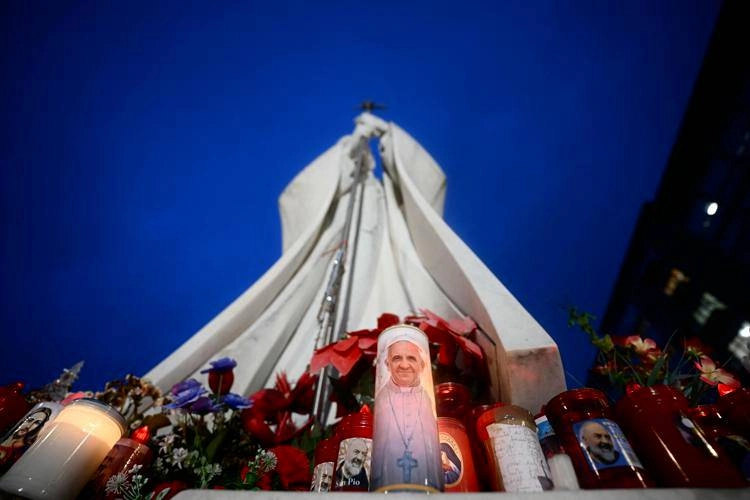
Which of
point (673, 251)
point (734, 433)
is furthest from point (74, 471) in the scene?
point (673, 251)

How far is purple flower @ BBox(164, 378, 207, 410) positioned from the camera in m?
1.02

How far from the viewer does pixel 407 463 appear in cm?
61

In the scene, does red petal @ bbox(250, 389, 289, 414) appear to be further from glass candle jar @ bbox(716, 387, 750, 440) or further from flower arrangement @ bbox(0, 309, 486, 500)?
glass candle jar @ bbox(716, 387, 750, 440)

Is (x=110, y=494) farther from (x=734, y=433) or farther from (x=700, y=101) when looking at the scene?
(x=700, y=101)

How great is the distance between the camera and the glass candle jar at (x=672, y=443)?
0.62 metres

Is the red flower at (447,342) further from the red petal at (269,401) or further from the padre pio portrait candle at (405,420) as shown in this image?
the red petal at (269,401)

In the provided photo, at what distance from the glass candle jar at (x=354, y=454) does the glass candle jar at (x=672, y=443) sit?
1.65 ft

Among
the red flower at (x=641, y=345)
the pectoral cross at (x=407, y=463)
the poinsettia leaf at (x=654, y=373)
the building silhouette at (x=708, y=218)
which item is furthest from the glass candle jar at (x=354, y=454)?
the building silhouette at (x=708, y=218)

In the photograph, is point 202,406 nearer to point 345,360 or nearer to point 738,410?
point 345,360

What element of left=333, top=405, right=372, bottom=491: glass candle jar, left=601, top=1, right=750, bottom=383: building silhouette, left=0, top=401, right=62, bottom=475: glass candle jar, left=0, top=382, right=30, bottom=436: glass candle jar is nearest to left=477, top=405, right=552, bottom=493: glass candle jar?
left=333, top=405, right=372, bottom=491: glass candle jar

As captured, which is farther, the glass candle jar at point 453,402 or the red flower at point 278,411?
the red flower at point 278,411

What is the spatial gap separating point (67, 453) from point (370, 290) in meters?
1.79

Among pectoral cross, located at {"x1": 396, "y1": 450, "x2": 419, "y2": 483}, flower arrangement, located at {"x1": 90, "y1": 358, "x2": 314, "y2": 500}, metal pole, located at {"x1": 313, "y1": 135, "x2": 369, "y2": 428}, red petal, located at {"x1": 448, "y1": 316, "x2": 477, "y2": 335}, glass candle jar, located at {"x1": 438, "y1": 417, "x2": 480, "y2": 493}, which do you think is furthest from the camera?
metal pole, located at {"x1": 313, "y1": 135, "x2": 369, "y2": 428}

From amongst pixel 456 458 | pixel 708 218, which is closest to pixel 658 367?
pixel 456 458
